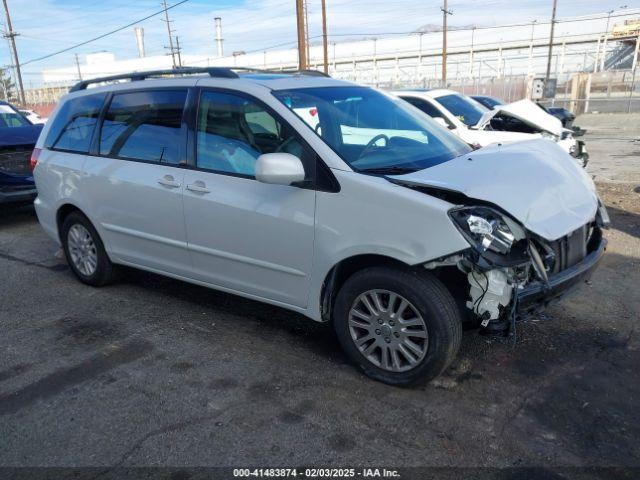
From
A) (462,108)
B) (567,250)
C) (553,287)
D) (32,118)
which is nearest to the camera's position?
(553,287)

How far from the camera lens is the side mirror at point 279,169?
326 centimetres

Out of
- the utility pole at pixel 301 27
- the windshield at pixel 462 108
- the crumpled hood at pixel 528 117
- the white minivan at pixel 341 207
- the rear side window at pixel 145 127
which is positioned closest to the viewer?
the white minivan at pixel 341 207

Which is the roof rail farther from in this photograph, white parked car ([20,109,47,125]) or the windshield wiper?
white parked car ([20,109,47,125])

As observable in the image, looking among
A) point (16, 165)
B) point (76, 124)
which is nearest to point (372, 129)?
point (76, 124)

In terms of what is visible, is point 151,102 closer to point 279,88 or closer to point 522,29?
point 279,88

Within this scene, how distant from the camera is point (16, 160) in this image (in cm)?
812

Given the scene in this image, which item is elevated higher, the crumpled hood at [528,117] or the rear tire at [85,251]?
the crumpled hood at [528,117]

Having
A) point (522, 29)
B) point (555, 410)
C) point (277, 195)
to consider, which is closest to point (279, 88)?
point (277, 195)

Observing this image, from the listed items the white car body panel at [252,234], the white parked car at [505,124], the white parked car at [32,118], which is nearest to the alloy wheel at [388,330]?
the white car body panel at [252,234]

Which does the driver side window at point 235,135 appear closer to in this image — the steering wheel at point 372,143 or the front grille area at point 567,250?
the steering wheel at point 372,143

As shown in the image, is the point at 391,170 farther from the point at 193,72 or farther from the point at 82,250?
the point at 82,250

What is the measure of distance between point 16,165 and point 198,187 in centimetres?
558

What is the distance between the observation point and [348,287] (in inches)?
A: 132

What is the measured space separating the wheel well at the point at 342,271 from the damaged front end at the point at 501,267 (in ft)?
0.97
